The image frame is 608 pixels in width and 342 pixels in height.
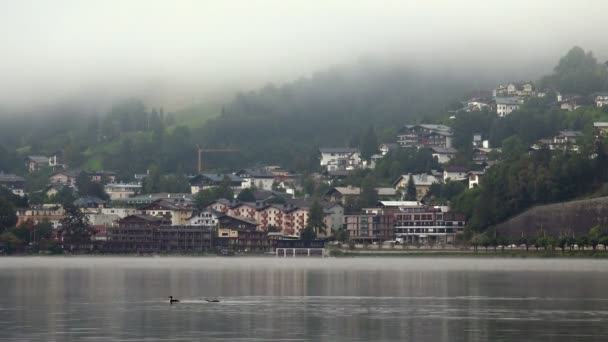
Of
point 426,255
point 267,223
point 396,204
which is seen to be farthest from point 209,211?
point 426,255

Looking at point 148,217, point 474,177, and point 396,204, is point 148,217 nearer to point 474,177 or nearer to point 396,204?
point 396,204

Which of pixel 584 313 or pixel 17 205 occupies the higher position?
pixel 17 205

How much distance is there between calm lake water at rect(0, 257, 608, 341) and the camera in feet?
149

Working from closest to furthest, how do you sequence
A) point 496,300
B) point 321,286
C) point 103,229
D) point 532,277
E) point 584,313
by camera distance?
1. point 584,313
2. point 496,300
3. point 321,286
4. point 532,277
5. point 103,229

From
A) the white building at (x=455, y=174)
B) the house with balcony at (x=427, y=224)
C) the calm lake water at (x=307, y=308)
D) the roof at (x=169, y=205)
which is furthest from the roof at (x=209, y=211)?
the calm lake water at (x=307, y=308)

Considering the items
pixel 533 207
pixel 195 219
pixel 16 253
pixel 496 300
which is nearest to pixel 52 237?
pixel 16 253

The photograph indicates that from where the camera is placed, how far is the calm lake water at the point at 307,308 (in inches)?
1793

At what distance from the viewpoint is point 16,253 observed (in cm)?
15850

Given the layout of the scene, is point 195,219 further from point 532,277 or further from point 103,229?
point 532,277

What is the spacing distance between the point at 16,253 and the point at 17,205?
32124 millimetres

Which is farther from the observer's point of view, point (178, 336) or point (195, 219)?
point (195, 219)

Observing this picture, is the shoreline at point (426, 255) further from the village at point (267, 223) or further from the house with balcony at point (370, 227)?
the house with balcony at point (370, 227)

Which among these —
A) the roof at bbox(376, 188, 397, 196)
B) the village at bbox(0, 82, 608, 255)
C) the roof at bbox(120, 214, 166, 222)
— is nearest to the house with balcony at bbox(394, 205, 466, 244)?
the village at bbox(0, 82, 608, 255)

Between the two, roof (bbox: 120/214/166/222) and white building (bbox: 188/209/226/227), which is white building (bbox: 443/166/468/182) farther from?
roof (bbox: 120/214/166/222)
